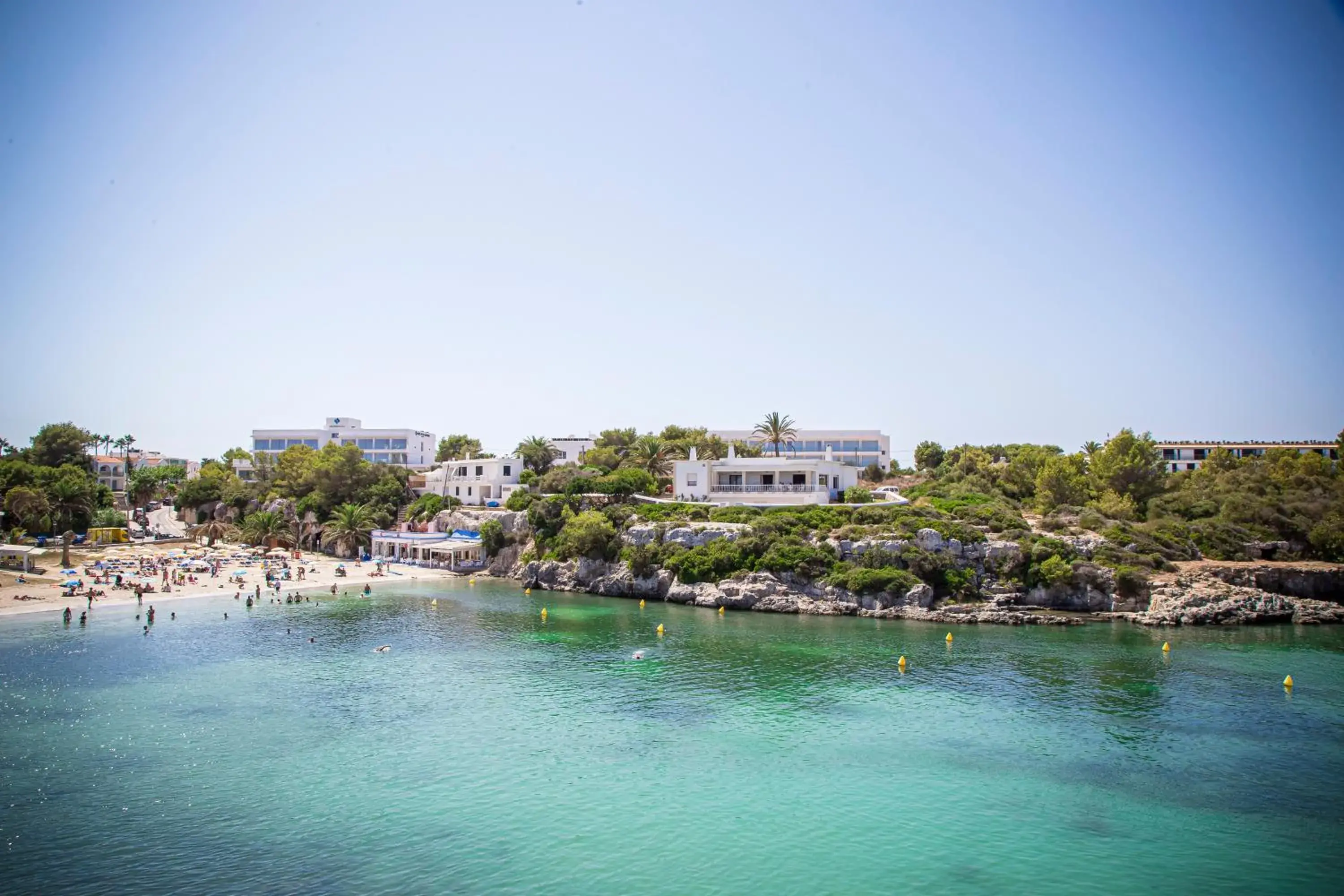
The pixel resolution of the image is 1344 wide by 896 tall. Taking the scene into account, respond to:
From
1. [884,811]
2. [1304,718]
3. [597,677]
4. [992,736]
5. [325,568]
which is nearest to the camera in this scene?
[884,811]

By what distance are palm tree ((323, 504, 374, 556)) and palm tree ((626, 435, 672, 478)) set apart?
30787mm

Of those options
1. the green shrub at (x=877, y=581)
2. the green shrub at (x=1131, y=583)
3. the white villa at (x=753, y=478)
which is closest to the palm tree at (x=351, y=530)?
the white villa at (x=753, y=478)

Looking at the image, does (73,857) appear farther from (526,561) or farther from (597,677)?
(526,561)

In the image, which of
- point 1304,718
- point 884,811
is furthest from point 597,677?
point 1304,718

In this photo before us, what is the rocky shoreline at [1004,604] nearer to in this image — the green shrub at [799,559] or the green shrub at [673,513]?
the green shrub at [799,559]

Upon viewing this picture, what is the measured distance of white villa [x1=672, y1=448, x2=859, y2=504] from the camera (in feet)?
259

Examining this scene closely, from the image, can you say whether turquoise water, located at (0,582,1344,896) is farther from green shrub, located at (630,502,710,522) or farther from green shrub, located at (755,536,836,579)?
green shrub, located at (630,502,710,522)

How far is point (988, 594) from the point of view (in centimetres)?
5662

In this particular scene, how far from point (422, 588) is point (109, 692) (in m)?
35.0

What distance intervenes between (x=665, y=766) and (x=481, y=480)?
71462 millimetres

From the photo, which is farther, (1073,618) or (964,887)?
(1073,618)

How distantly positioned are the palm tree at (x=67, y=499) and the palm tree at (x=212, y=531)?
11.8m

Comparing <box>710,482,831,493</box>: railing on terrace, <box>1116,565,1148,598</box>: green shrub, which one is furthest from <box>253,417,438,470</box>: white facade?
<box>1116,565,1148,598</box>: green shrub

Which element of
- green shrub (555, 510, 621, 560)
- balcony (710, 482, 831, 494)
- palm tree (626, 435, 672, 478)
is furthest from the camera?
palm tree (626, 435, 672, 478)
